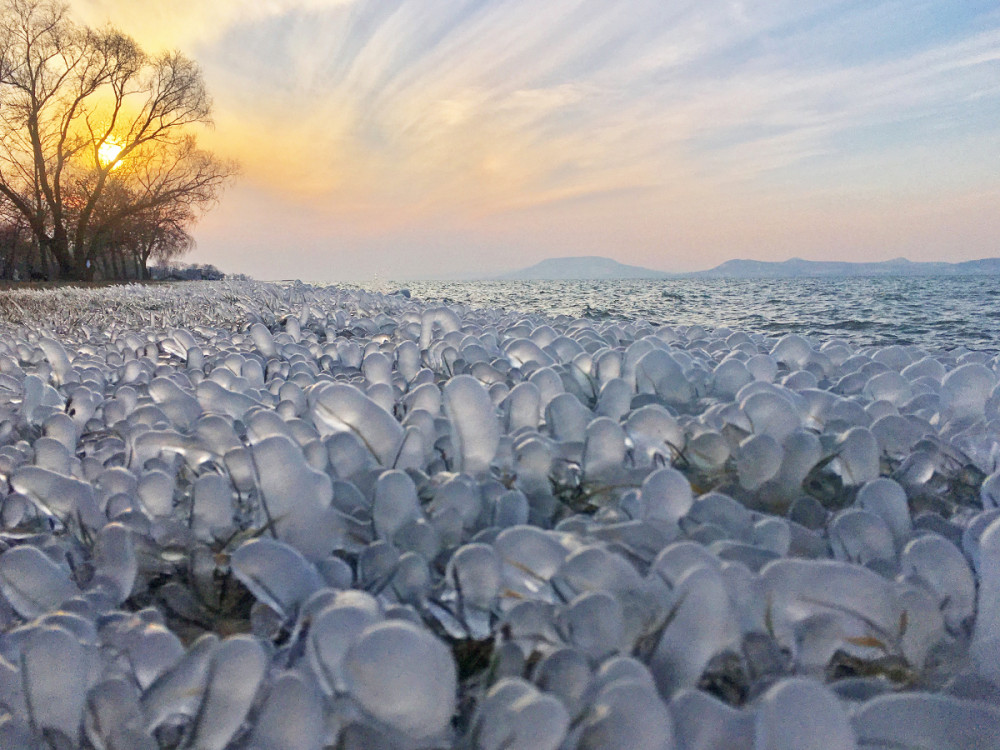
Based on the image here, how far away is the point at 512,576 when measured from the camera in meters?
0.69

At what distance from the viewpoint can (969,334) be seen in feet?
25.3

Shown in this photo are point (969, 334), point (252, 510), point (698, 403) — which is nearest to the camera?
point (252, 510)

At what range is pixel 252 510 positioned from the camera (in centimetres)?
97

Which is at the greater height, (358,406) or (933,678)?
(358,406)

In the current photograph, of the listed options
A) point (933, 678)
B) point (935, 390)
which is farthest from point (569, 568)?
point (935, 390)

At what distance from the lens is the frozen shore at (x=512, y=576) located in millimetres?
510

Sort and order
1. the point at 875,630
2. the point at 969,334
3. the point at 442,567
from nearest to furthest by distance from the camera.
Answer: the point at 875,630, the point at 442,567, the point at 969,334

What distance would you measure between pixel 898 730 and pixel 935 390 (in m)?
1.24

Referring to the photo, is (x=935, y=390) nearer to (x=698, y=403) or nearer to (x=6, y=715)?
(x=698, y=403)

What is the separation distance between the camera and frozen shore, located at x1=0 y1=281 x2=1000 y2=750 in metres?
0.51

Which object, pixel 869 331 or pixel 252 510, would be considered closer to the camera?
pixel 252 510

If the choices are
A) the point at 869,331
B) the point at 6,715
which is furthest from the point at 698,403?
the point at 869,331

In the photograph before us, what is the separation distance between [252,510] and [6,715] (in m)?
0.40

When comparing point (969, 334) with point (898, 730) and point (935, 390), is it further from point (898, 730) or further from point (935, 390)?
point (898, 730)
